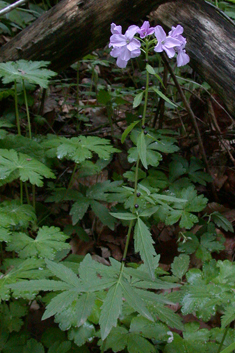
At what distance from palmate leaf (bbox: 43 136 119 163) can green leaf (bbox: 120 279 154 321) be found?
0.96 metres

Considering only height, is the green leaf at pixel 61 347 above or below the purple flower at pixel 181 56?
below

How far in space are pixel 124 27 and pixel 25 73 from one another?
2.87 ft

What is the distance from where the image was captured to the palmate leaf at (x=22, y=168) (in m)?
1.81

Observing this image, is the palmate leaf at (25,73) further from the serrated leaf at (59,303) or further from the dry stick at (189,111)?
the serrated leaf at (59,303)

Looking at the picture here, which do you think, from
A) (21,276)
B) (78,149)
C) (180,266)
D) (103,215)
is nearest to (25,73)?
(78,149)

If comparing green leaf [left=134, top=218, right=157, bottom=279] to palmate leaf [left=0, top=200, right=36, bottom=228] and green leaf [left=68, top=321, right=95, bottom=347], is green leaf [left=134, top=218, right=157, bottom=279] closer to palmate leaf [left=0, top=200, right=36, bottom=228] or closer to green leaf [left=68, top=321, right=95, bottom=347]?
green leaf [left=68, top=321, right=95, bottom=347]

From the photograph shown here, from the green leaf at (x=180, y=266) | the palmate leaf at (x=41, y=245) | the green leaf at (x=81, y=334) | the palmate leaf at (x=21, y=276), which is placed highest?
the palmate leaf at (x=21, y=276)

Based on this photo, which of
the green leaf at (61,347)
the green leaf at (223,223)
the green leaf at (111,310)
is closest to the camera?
the green leaf at (111,310)

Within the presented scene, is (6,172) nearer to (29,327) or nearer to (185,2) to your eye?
(29,327)

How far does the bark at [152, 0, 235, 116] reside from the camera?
199cm

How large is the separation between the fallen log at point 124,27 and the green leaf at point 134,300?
1317mm

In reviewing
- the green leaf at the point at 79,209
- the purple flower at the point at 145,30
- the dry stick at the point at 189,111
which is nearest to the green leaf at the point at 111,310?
the purple flower at the point at 145,30

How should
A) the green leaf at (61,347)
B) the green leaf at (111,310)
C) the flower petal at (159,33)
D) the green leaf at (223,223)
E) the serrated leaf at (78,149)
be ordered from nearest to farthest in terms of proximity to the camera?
the green leaf at (111,310), the flower petal at (159,33), the green leaf at (61,347), the serrated leaf at (78,149), the green leaf at (223,223)

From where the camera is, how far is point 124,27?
2.52 m
